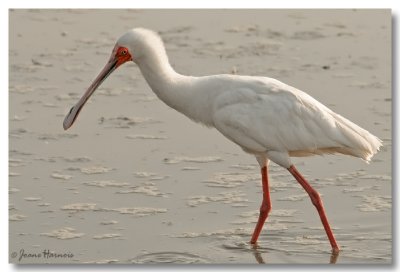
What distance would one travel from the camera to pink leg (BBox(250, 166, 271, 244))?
32.7 feet

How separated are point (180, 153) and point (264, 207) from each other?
0.88 meters

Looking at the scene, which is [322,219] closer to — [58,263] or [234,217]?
[234,217]

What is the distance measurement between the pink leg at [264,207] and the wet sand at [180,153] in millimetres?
77

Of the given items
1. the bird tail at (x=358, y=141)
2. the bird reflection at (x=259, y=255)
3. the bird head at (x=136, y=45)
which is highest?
the bird head at (x=136, y=45)

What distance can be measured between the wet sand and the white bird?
1.79ft

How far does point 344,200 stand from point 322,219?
17.6 inches

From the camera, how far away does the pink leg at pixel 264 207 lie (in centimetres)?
995

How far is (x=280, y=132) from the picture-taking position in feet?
31.3

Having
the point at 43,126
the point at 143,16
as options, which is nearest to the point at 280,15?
the point at 143,16

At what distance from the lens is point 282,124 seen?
376 inches

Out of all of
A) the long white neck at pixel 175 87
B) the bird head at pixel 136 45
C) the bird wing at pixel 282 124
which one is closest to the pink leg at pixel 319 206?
the bird wing at pixel 282 124
